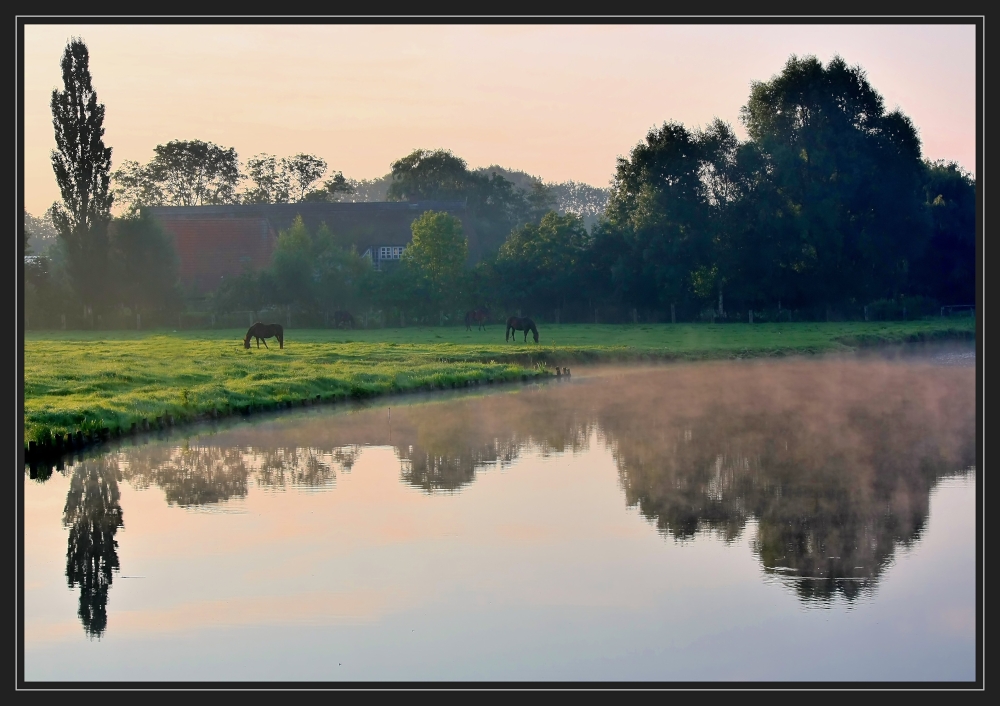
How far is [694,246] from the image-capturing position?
6378cm

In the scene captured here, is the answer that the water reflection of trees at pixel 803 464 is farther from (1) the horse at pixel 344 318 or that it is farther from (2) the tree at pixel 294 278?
(2) the tree at pixel 294 278

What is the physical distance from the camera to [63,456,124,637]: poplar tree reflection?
10.7 m

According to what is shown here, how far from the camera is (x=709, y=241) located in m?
64.0

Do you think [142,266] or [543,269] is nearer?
[142,266]

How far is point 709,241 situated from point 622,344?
1975cm

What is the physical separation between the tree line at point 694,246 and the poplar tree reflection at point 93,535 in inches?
1822

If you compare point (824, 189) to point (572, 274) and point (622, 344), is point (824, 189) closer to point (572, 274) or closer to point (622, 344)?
point (572, 274)

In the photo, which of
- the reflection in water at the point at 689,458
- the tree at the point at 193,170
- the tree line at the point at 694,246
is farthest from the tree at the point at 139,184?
the reflection in water at the point at 689,458

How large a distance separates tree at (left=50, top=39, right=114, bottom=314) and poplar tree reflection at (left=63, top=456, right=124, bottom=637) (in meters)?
44.0

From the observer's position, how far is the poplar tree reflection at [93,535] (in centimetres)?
1073

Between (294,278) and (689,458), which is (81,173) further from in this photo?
(689,458)

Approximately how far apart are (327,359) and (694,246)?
31.3 meters

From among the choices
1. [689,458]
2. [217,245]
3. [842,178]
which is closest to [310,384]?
[689,458]

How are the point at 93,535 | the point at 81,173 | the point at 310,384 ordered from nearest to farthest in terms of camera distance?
the point at 93,535, the point at 310,384, the point at 81,173
